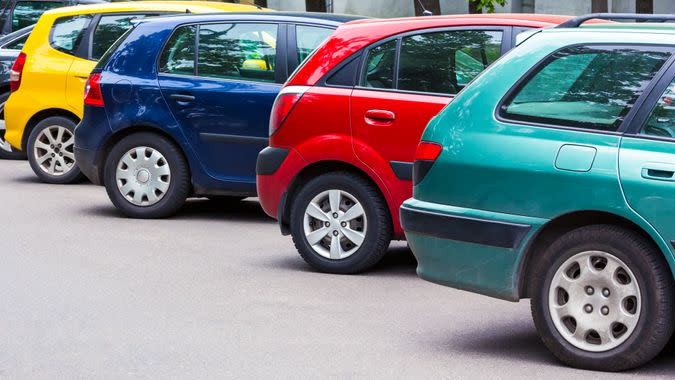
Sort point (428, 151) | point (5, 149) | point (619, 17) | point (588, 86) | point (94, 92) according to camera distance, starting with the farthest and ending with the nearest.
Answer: point (5, 149), point (94, 92), point (428, 151), point (619, 17), point (588, 86)

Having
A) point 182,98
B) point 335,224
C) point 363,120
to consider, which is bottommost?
point 335,224

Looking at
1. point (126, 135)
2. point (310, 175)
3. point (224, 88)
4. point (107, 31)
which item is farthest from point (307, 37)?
point (107, 31)

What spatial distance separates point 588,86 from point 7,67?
38.5 ft

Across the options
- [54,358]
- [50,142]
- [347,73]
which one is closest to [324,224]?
[347,73]

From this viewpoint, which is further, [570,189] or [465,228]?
[465,228]

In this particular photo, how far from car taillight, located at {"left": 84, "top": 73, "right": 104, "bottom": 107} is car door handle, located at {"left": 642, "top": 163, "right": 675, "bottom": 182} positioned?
22.0 feet

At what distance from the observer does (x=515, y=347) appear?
6973 millimetres

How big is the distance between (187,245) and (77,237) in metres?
0.92

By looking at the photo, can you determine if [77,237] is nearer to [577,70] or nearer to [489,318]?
[489,318]

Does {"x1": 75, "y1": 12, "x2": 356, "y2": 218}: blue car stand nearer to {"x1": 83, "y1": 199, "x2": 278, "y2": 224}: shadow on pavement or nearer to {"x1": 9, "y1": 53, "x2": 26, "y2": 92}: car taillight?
{"x1": 83, "y1": 199, "x2": 278, "y2": 224}: shadow on pavement

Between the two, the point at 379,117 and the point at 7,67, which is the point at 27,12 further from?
the point at 379,117

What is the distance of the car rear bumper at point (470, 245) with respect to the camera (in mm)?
6547

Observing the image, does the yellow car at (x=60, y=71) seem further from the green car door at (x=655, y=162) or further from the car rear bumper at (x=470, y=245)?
the green car door at (x=655, y=162)

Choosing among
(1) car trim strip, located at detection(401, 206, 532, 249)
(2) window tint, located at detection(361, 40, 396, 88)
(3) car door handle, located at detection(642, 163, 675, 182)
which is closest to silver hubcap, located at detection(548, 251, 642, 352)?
(1) car trim strip, located at detection(401, 206, 532, 249)
